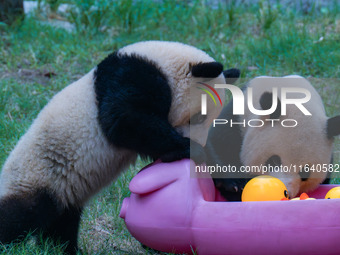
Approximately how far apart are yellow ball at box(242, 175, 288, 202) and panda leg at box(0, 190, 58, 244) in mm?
1039

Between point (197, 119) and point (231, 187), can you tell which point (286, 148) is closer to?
point (231, 187)

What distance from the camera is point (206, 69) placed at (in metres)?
2.58

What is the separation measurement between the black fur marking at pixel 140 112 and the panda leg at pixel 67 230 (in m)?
0.55

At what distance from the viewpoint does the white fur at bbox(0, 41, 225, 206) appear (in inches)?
101

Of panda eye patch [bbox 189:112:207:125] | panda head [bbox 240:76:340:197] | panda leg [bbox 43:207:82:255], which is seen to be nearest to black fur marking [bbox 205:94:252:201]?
panda head [bbox 240:76:340:197]

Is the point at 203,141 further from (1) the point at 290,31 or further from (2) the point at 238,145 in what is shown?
(1) the point at 290,31

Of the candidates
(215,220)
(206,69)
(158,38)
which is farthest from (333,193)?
(158,38)

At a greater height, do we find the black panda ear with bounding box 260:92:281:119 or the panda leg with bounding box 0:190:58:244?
the black panda ear with bounding box 260:92:281:119

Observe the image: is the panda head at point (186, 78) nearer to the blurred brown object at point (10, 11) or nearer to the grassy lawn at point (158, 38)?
the grassy lawn at point (158, 38)

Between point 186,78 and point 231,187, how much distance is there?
0.65 m

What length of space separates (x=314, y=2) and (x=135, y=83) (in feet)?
15.9

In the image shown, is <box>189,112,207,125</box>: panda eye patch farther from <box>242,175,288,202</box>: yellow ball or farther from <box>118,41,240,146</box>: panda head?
<box>242,175,288,202</box>: yellow ball

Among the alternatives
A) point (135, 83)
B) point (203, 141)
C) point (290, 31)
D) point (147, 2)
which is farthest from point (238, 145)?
point (147, 2)

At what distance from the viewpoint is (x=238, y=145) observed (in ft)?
10.1
